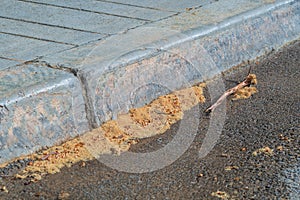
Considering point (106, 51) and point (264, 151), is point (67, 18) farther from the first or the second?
point (264, 151)

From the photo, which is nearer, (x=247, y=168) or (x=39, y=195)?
(x=39, y=195)

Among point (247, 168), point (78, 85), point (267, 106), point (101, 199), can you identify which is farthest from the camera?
point (267, 106)

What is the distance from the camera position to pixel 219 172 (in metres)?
2.56

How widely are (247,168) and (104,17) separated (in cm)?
150

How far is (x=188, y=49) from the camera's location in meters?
3.38

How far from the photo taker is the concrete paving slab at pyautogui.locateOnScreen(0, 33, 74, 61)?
3.15 meters

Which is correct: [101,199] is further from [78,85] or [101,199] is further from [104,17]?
[104,17]

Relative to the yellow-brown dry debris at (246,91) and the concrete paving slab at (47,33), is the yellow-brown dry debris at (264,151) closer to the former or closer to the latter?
the yellow-brown dry debris at (246,91)

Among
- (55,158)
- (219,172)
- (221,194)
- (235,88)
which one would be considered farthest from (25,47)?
(221,194)

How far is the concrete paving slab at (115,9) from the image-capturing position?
380cm

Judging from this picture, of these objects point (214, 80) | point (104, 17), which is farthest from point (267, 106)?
point (104, 17)

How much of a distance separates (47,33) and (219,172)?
134 cm

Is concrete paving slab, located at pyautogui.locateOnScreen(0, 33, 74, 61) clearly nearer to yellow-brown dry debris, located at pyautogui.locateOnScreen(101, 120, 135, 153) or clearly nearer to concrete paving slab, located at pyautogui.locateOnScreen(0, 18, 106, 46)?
concrete paving slab, located at pyautogui.locateOnScreen(0, 18, 106, 46)

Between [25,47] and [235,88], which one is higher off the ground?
[25,47]
